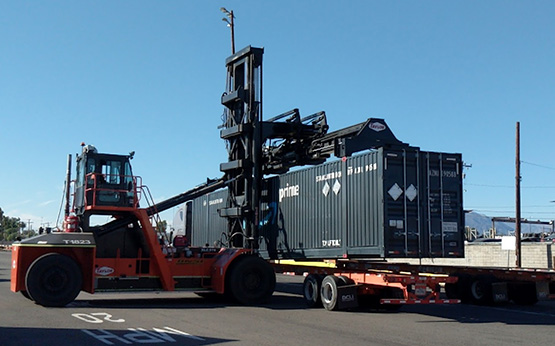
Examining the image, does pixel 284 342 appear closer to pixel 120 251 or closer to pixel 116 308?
pixel 116 308

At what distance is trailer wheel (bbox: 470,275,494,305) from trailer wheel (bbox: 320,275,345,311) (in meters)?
4.69

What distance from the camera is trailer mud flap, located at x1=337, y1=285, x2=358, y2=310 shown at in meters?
15.3

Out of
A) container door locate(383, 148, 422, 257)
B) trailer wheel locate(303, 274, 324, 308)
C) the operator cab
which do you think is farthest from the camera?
the operator cab

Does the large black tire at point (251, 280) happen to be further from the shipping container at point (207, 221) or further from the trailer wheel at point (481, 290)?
the trailer wheel at point (481, 290)

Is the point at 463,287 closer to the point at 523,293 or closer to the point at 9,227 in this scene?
the point at 523,293

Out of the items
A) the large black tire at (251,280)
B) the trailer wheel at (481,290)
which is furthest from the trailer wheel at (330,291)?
the trailer wheel at (481,290)

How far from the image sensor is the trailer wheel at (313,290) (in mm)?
16453

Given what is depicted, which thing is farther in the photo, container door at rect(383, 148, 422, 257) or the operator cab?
the operator cab

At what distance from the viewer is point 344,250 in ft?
53.0

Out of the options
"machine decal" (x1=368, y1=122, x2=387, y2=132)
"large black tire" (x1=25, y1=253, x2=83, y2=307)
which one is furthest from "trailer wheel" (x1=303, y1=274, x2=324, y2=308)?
"large black tire" (x1=25, y1=253, x2=83, y2=307)

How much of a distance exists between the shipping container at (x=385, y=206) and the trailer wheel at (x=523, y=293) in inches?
152

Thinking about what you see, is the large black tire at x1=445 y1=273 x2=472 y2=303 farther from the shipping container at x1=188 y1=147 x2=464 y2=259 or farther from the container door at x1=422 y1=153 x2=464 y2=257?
the shipping container at x1=188 y1=147 x2=464 y2=259

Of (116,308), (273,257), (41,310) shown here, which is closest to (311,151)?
(273,257)

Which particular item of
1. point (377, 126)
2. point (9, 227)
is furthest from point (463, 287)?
point (9, 227)
